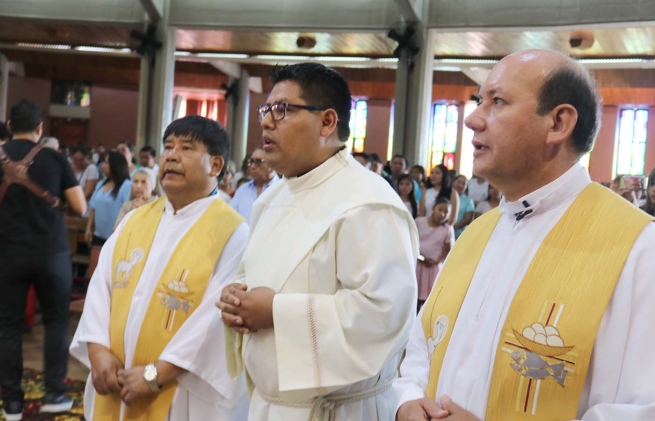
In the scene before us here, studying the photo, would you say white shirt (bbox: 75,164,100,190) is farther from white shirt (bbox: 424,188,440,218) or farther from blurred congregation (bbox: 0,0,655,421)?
white shirt (bbox: 424,188,440,218)

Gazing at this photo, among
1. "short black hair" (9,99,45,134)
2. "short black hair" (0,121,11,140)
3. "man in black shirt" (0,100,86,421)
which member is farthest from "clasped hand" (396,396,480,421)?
"short black hair" (0,121,11,140)

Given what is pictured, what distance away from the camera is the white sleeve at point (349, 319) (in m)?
1.97

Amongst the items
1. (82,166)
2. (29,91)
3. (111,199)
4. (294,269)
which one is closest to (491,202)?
(111,199)

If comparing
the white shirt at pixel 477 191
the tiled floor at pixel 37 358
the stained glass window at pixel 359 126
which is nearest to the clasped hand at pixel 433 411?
the tiled floor at pixel 37 358

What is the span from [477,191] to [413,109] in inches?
67.8

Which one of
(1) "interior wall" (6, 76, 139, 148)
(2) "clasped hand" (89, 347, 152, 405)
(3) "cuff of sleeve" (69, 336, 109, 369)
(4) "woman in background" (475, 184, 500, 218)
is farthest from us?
(1) "interior wall" (6, 76, 139, 148)

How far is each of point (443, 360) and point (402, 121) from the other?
982cm

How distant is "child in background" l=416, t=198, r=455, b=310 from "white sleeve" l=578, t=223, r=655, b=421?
4.88 metres

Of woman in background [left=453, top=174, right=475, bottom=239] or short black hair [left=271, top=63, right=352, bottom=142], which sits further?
woman in background [left=453, top=174, right=475, bottom=239]

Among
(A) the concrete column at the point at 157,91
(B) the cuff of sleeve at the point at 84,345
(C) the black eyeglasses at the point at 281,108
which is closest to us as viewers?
(C) the black eyeglasses at the point at 281,108

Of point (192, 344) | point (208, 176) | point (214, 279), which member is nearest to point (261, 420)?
point (192, 344)

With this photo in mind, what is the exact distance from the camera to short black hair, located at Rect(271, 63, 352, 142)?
2223 mm

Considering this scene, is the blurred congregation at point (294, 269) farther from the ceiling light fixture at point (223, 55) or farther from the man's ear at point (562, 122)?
the ceiling light fixture at point (223, 55)

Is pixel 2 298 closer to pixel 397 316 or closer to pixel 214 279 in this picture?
pixel 214 279
